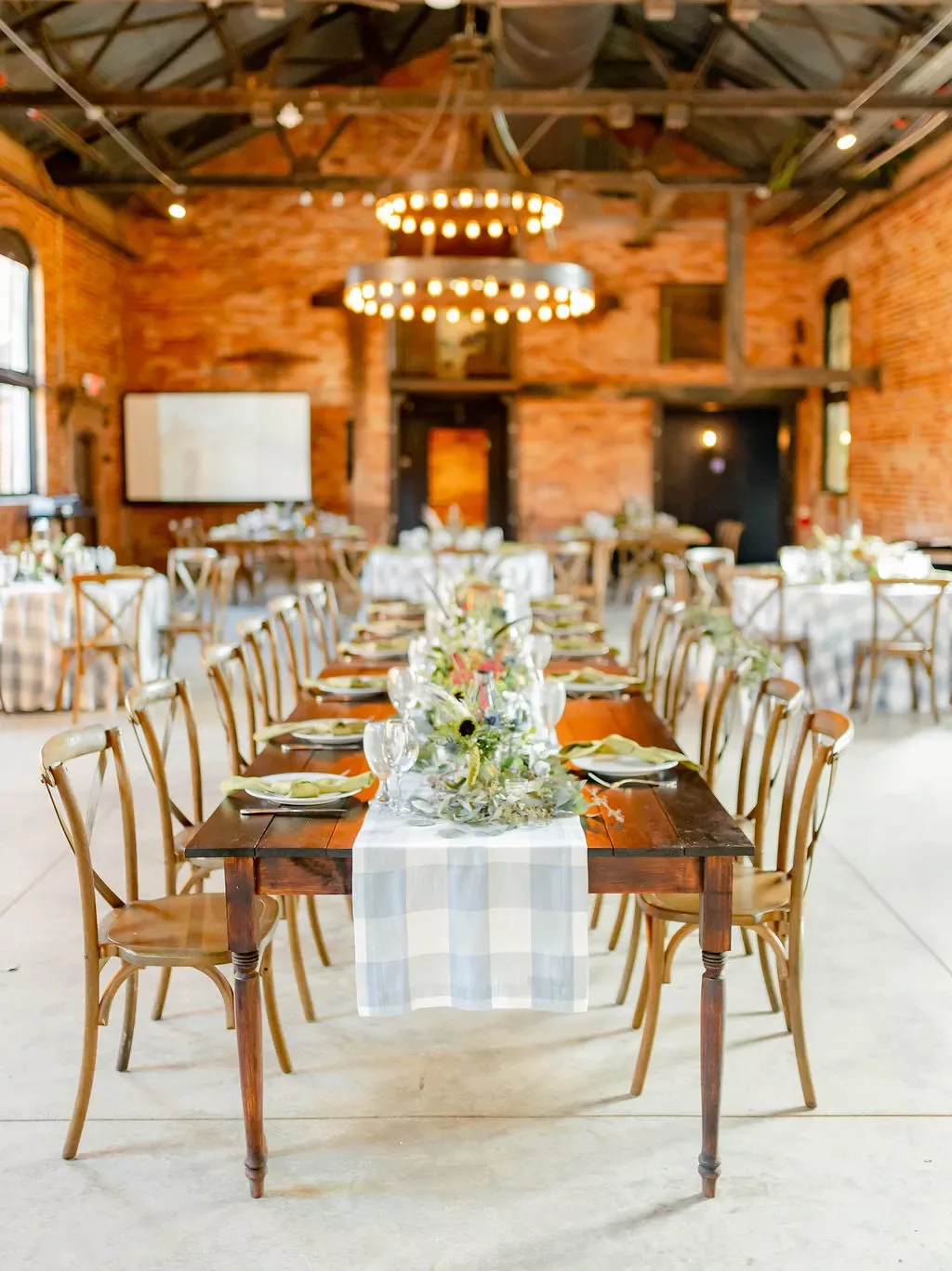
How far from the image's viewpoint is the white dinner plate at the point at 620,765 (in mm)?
3188

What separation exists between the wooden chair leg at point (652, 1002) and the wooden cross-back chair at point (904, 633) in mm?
4875

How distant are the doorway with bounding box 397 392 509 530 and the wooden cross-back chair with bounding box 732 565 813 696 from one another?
8.45 meters

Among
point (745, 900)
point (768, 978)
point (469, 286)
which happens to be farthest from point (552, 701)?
point (469, 286)

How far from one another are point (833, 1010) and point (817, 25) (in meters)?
8.70

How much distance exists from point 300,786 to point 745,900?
43.6 inches

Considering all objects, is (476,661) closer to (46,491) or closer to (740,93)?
(740,93)

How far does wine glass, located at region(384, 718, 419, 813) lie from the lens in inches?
111

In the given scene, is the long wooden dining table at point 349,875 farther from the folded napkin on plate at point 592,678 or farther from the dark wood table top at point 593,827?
the folded napkin on plate at point 592,678

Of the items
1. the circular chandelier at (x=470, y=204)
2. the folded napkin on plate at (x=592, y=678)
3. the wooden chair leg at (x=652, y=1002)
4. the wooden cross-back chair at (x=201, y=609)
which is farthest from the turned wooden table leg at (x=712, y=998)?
the wooden cross-back chair at (x=201, y=609)

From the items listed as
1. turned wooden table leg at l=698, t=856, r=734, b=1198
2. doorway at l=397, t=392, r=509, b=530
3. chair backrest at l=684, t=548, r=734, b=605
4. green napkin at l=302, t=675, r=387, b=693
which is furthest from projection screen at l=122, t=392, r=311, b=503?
turned wooden table leg at l=698, t=856, r=734, b=1198

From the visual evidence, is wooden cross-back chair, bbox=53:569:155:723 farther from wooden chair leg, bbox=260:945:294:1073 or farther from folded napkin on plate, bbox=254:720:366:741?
wooden chair leg, bbox=260:945:294:1073

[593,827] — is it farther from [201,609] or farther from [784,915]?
[201,609]

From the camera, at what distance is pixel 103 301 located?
1476 centimetres

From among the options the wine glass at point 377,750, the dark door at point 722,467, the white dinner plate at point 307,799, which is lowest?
the white dinner plate at point 307,799
